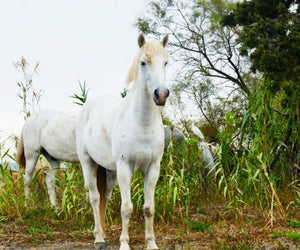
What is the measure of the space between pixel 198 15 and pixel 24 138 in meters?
15.6

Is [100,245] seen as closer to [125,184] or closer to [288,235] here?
[125,184]

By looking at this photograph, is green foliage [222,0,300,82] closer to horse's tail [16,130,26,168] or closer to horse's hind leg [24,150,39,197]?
horse's hind leg [24,150,39,197]

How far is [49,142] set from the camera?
8.27 m

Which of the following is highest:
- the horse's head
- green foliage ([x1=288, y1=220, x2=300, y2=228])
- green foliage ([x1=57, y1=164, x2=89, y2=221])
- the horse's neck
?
the horse's head

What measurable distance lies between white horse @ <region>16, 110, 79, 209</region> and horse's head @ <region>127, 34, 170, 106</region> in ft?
11.6

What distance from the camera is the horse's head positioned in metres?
4.23

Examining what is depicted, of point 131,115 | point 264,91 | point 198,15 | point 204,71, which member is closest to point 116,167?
point 131,115

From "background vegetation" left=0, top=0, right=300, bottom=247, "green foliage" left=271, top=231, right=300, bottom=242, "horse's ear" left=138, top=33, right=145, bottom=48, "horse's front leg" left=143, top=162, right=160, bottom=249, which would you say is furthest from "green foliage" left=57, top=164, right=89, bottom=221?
"horse's ear" left=138, top=33, right=145, bottom=48

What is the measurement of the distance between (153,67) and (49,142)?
4.25m

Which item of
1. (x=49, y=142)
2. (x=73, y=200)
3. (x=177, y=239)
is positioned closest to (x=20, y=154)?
(x=49, y=142)

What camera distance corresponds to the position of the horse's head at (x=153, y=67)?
4.23m

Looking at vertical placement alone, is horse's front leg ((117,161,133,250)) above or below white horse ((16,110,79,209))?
below

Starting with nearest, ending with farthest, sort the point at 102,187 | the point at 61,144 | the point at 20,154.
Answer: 1. the point at 102,187
2. the point at 61,144
3. the point at 20,154

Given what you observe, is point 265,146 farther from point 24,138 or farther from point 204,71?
point 204,71
